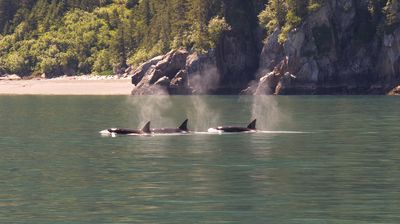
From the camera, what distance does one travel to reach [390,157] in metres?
65.0

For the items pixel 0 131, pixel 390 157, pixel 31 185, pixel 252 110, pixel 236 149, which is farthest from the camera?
pixel 252 110

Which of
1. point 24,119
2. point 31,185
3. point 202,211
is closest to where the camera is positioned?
point 202,211

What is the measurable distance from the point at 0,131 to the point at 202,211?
5626 cm

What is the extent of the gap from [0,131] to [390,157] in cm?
4242

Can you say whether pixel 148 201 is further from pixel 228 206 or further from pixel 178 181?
pixel 178 181

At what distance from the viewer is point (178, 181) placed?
53.0m

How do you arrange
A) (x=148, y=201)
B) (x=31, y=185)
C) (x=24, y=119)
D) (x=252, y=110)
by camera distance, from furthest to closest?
(x=252, y=110) < (x=24, y=119) < (x=31, y=185) < (x=148, y=201)

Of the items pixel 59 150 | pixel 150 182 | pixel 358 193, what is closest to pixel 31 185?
pixel 150 182

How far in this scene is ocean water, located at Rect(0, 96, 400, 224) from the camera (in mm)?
42781

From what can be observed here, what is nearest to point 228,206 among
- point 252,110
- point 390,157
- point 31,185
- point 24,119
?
point 31,185

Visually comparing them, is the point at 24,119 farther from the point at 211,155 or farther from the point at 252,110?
the point at 211,155

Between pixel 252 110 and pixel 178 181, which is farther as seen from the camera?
pixel 252 110

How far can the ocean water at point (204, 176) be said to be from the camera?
42.8 m

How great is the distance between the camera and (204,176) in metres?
55.2
